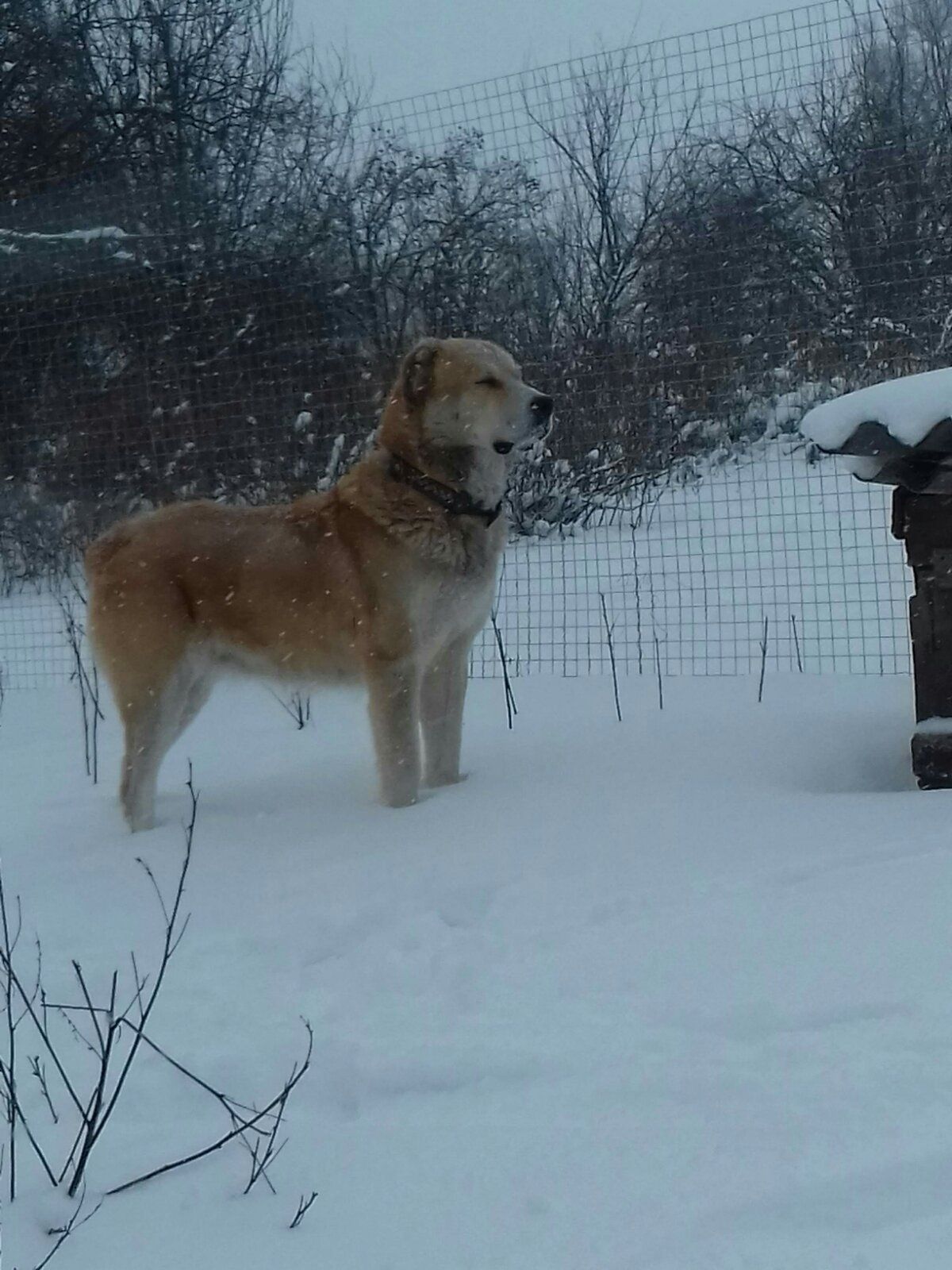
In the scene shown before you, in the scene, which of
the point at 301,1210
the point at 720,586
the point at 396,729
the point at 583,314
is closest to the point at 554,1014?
the point at 301,1210

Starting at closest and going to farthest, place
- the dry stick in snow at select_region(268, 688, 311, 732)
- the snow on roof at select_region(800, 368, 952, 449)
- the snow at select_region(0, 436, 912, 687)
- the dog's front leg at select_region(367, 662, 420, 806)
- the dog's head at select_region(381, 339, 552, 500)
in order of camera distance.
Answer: the snow on roof at select_region(800, 368, 952, 449), the dog's front leg at select_region(367, 662, 420, 806), the dog's head at select_region(381, 339, 552, 500), the dry stick in snow at select_region(268, 688, 311, 732), the snow at select_region(0, 436, 912, 687)

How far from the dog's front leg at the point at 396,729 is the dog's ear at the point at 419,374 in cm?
76

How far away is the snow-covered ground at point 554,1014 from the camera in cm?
117

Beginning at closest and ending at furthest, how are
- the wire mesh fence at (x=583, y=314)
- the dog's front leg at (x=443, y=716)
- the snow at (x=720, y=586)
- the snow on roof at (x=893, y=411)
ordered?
the snow on roof at (x=893, y=411) → the dog's front leg at (x=443, y=716) → the wire mesh fence at (x=583, y=314) → the snow at (x=720, y=586)

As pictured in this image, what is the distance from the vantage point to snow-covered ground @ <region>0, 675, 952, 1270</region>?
117cm

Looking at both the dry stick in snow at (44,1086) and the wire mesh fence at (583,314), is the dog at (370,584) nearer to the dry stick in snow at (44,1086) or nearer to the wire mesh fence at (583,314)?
the dry stick in snow at (44,1086)

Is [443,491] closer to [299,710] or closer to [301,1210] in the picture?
[299,710]

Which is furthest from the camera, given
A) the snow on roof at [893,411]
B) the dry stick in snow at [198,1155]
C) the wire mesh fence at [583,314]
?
the wire mesh fence at [583,314]

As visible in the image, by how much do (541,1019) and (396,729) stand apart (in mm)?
1529

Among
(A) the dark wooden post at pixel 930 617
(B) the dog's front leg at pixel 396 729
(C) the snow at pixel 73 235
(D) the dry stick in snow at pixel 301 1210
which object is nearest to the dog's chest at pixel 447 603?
(B) the dog's front leg at pixel 396 729

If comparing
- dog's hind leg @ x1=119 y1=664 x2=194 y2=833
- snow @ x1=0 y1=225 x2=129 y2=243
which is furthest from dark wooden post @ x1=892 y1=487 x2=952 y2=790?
snow @ x1=0 y1=225 x2=129 y2=243

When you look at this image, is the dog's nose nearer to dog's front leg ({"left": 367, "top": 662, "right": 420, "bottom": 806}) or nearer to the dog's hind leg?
dog's front leg ({"left": 367, "top": 662, "right": 420, "bottom": 806})

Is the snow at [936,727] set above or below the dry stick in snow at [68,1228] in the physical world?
above

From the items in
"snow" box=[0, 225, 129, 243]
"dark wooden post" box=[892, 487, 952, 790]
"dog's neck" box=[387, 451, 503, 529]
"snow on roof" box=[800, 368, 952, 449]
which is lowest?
"dark wooden post" box=[892, 487, 952, 790]
